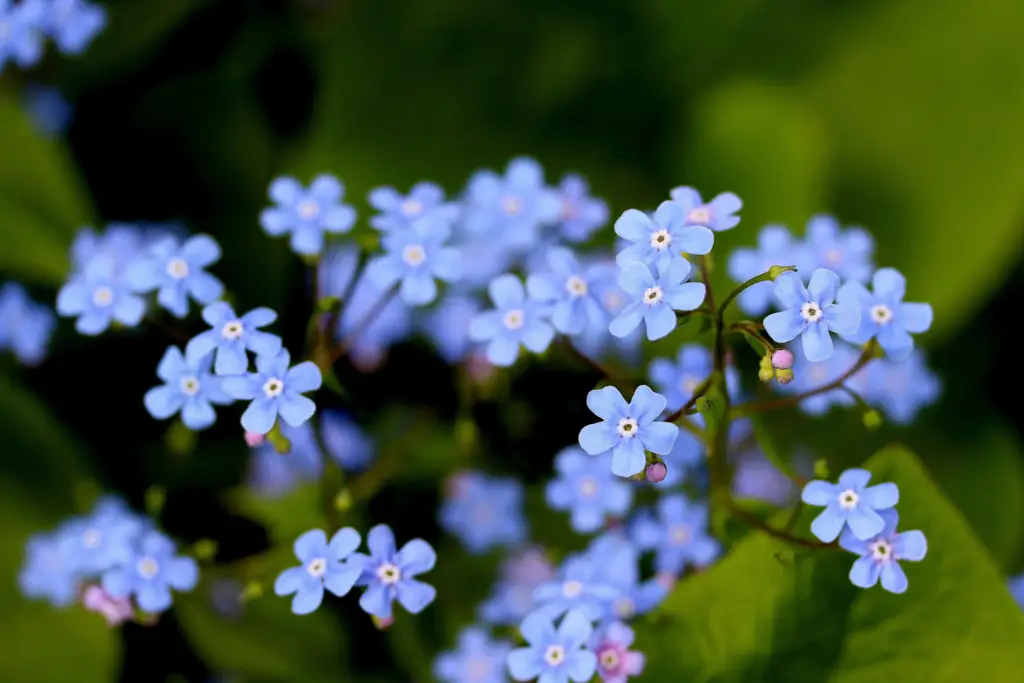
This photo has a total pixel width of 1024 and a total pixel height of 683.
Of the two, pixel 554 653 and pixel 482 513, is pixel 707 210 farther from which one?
pixel 482 513

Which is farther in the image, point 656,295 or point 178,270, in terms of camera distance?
point 178,270

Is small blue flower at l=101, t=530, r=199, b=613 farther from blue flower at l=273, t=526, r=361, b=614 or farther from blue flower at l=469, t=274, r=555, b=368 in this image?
blue flower at l=469, t=274, r=555, b=368

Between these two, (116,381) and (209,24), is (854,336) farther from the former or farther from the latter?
(209,24)

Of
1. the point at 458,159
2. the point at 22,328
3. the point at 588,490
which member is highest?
the point at 588,490

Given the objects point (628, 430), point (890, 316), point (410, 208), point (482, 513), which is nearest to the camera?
point (628, 430)

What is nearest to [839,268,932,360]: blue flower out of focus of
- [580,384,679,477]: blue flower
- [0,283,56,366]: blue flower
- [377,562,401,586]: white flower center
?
[580,384,679,477]: blue flower

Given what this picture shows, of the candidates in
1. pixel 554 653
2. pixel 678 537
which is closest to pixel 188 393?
pixel 554 653

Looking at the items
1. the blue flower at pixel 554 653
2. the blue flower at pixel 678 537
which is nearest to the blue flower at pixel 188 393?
the blue flower at pixel 554 653
